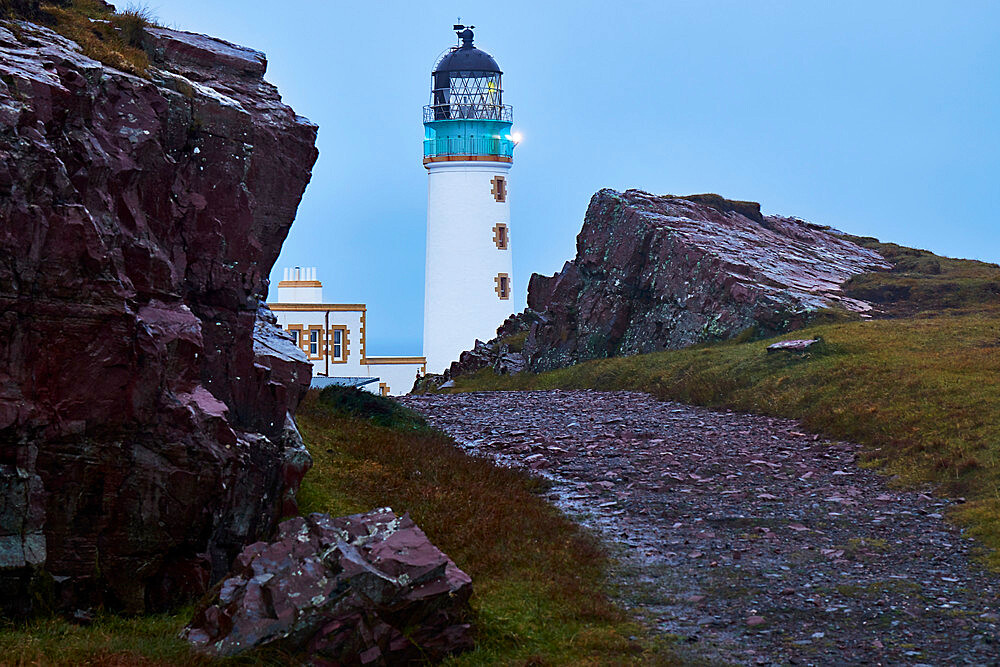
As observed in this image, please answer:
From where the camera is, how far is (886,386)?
25.1 meters

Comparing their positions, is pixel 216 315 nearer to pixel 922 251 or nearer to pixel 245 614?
pixel 245 614

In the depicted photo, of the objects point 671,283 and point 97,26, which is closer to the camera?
point 97,26

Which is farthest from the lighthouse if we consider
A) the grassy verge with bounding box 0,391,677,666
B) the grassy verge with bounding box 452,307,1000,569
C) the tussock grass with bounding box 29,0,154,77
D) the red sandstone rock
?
the tussock grass with bounding box 29,0,154,77

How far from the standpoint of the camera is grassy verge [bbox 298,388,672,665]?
11.0 metres

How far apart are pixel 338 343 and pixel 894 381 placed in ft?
194

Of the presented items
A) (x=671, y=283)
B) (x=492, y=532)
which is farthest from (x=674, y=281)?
(x=492, y=532)

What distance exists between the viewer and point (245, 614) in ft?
32.6

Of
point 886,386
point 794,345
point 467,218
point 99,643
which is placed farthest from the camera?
point 467,218

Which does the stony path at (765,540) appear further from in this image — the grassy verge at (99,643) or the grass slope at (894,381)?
the grassy verge at (99,643)

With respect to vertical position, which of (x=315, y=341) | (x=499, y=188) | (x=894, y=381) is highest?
(x=499, y=188)

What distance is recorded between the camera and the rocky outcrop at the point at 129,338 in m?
10.6

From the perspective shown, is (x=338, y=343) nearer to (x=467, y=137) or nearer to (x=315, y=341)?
(x=315, y=341)

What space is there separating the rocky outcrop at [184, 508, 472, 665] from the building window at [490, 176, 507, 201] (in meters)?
53.5

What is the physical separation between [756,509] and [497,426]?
1076cm
